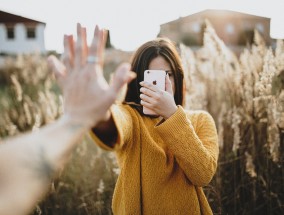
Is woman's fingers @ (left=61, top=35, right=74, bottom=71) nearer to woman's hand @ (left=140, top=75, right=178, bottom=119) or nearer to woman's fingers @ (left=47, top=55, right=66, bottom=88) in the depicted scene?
woman's fingers @ (left=47, top=55, right=66, bottom=88)

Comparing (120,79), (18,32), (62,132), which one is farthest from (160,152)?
(18,32)

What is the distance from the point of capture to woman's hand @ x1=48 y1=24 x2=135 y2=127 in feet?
2.02

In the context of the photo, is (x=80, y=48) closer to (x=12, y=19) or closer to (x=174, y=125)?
(x=174, y=125)

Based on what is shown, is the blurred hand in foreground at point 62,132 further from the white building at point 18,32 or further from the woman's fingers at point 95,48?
the white building at point 18,32

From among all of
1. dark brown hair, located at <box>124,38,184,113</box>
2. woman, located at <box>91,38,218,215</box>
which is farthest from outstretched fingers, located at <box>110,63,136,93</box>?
dark brown hair, located at <box>124,38,184,113</box>

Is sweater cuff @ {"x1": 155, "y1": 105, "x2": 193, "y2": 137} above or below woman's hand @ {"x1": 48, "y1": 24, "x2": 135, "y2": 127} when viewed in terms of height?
below

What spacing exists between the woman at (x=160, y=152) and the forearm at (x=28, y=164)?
22.9 inches

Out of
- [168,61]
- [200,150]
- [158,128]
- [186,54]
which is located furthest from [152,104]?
[186,54]

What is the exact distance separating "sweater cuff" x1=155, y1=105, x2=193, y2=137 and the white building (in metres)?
29.7

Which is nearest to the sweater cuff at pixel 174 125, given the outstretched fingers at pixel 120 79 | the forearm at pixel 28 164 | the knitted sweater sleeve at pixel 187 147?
the knitted sweater sleeve at pixel 187 147

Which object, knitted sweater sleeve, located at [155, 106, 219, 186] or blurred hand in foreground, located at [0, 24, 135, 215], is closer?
blurred hand in foreground, located at [0, 24, 135, 215]

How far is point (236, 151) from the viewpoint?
255 cm

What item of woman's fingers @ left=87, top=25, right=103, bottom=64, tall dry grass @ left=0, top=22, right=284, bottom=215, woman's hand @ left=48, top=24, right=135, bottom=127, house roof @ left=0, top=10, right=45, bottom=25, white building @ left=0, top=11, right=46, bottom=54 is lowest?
tall dry grass @ left=0, top=22, right=284, bottom=215

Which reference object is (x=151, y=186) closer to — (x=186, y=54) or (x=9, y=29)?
(x=186, y=54)
